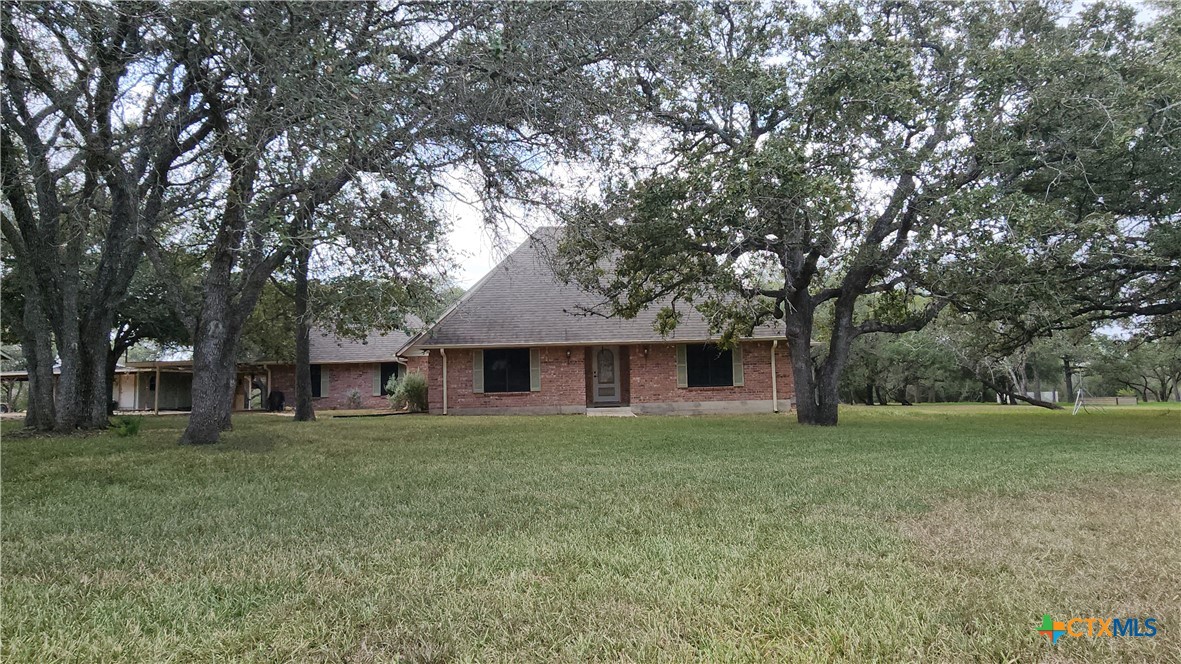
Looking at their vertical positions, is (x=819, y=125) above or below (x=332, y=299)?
above

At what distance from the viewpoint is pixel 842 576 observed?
→ 9.73 ft

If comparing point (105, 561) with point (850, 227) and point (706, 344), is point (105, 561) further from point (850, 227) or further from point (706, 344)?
point (706, 344)

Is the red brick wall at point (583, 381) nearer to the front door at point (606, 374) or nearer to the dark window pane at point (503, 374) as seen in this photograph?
the dark window pane at point (503, 374)

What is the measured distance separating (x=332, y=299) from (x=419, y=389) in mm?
11411

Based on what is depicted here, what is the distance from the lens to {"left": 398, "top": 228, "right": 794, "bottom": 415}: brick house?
1866cm

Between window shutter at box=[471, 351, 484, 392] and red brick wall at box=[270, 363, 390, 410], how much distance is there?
25.8ft

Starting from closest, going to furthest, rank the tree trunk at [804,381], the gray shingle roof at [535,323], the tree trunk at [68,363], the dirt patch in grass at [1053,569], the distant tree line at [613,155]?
1. the dirt patch in grass at [1053,569]
2. the distant tree line at [613,155]
3. the tree trunk at [68,363]
4. the tree trunk at [804,381]
5. the gray shingle roof at [535,323]

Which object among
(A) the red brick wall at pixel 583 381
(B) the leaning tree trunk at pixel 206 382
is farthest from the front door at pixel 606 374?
(B) the leaning tree trunk at pixel 206 382

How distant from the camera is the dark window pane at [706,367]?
1895cm

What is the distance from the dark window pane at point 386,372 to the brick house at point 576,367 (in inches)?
278

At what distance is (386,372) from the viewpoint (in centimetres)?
2594

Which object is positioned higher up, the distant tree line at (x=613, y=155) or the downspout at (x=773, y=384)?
the distant tree line at (x=613, y=155)

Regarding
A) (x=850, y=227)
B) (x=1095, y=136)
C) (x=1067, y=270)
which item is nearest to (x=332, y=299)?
(x=850, y=227)

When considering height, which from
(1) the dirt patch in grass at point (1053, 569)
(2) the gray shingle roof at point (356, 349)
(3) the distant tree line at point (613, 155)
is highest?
(3) the distant tree line at point (613, 155)
